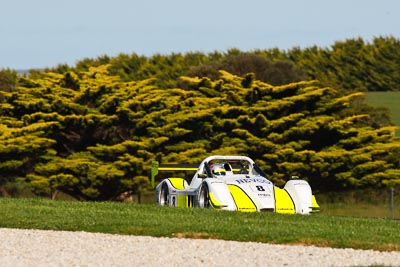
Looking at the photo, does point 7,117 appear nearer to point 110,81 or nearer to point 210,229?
point 110,81

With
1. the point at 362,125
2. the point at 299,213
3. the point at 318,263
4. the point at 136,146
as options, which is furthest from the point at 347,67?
the point at 318,263

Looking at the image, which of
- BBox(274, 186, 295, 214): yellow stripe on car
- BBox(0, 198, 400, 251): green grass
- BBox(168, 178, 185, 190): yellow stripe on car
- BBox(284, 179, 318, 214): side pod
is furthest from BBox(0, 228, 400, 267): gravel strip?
BBox(168, 178, 185, 190): yellow stripe on car

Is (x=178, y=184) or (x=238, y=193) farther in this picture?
(x=178, y=184)

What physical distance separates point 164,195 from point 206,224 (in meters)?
6.76

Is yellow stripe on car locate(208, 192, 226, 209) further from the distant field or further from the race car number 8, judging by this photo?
the distant field

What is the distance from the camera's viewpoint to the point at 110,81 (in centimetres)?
3950

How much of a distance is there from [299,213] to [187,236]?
5.64m

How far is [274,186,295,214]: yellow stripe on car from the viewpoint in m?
20.7

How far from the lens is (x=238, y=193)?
20484 millimetres

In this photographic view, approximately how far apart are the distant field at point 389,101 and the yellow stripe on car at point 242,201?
101ft

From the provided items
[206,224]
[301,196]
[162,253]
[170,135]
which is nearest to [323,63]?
[170,135]

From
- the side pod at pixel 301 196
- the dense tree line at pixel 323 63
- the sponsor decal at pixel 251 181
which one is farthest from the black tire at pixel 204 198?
the dense tree line at pixel 323 63

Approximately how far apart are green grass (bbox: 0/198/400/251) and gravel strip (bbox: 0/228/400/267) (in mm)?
603

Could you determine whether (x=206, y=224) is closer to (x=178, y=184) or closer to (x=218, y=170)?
(x=218, y=170)
